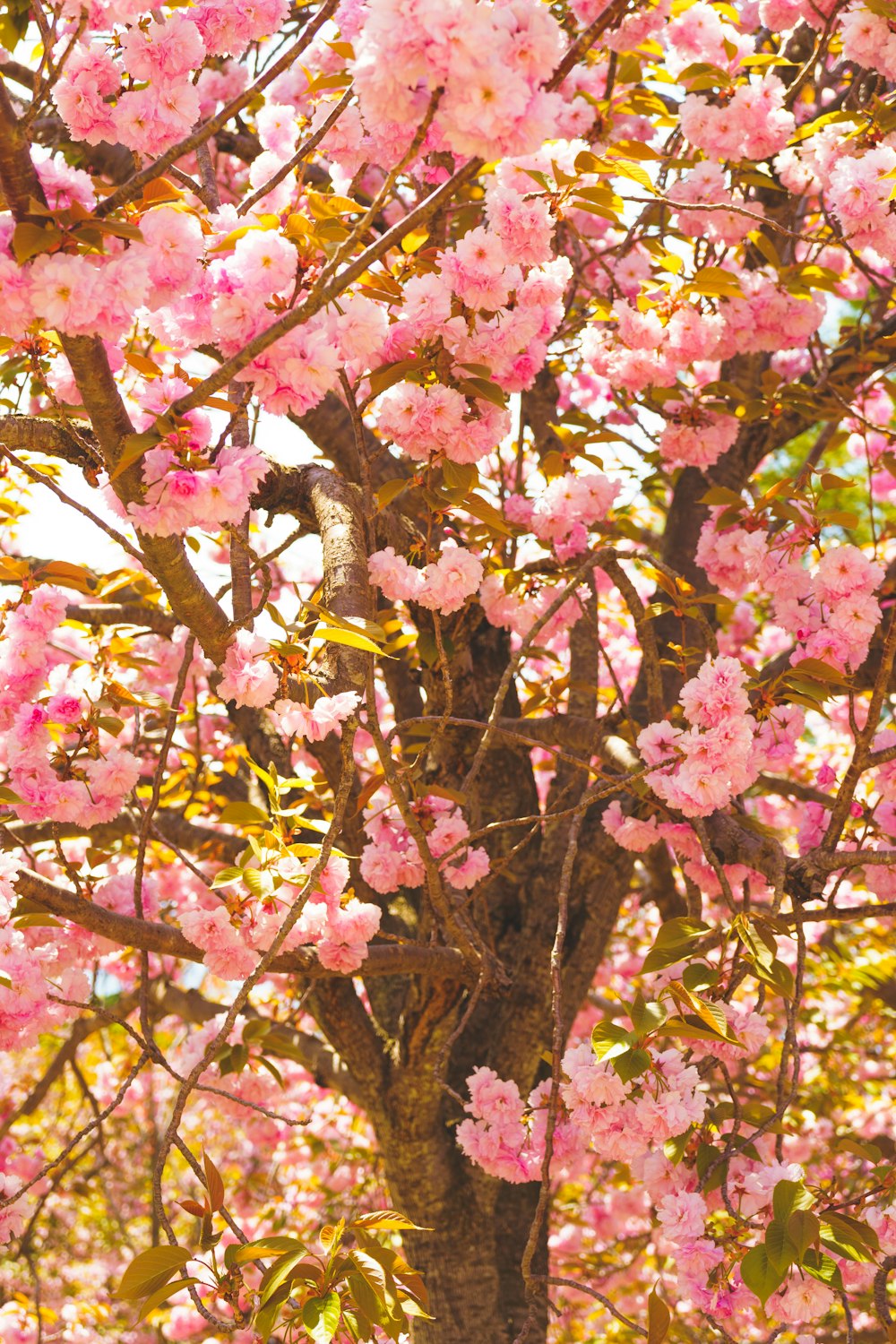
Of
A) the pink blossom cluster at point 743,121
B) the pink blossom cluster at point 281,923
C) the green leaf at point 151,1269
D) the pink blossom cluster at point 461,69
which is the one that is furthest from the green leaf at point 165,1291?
the pink blossom cluster at point 743,121

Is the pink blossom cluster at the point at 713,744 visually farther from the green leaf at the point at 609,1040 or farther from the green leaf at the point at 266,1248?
the green leaf at the point at 266,1248

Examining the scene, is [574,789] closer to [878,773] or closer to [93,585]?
[878,773]

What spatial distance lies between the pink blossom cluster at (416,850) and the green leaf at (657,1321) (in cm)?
79

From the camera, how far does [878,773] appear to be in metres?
2.65

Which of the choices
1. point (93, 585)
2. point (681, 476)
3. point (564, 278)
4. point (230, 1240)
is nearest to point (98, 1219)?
point (230, 1240)

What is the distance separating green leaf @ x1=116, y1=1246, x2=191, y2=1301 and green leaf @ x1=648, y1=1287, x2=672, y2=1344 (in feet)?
2.24

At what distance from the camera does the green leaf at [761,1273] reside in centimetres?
148

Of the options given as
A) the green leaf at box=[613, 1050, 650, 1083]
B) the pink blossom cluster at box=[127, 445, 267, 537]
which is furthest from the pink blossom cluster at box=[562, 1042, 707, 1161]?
the pink blossom cluster at box=[127, 445, 267, 537]

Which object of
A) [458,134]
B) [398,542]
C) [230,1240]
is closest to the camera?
[458,134]

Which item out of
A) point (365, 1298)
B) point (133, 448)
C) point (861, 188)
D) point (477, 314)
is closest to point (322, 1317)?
→ point (365, 1298)

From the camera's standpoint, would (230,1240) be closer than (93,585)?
No

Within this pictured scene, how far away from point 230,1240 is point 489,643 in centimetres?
306

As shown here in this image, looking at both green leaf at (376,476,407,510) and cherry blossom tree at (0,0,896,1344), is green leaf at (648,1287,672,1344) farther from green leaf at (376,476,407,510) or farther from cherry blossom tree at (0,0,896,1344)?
green leaf at (376,476,407,510)

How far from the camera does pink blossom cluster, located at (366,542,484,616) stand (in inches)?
73.9
